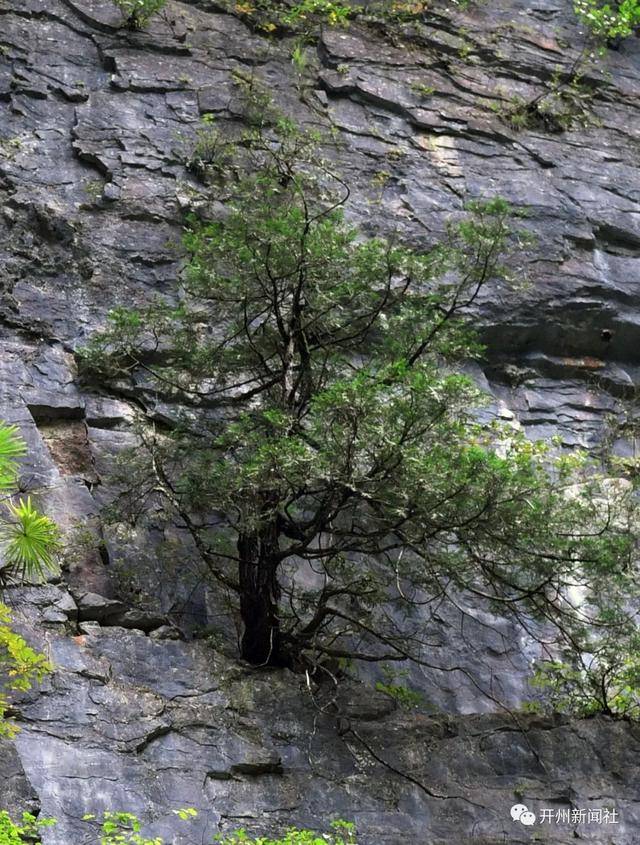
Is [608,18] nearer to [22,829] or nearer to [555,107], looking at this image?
[555,107]

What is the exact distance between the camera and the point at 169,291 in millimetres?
10203

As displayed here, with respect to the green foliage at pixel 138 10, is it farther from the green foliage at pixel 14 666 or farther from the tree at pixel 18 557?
the green foliage at pixel 14 666

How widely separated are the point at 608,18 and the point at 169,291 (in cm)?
754

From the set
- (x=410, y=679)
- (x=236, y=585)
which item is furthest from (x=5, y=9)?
(x=410, y=679)

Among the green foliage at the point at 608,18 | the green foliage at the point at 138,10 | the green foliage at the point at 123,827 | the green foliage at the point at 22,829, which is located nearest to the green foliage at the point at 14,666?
the green foliage at the point at 22,829

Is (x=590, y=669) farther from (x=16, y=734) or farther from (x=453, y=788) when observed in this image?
(x=16, y=734)

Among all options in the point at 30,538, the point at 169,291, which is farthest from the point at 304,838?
the point at 169,291

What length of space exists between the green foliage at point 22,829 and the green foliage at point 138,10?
8.84 m

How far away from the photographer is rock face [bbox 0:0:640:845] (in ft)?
23.5

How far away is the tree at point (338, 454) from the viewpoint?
7188mm

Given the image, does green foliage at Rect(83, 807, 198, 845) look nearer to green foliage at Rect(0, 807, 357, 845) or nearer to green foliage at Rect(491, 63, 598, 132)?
green foliage at Rect(0, 807, 357, 845)

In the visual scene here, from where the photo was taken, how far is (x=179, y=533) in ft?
28.5

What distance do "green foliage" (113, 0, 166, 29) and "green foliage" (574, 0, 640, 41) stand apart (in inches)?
202

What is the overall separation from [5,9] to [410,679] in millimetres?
8068
